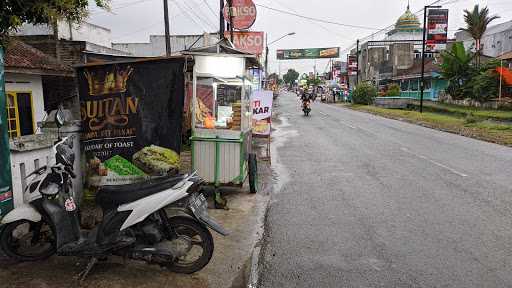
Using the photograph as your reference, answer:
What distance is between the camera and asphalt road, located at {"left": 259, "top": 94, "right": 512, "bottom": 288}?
4785 millimetres

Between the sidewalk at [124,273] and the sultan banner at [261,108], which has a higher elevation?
the sultan banner at [261,108]

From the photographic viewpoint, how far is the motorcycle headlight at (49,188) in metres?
4.38

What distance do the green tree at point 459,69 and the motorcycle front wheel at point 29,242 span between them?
34.1m

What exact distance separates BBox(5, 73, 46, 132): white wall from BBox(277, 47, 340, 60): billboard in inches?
2859

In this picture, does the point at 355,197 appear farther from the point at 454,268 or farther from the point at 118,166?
the point at 118,166

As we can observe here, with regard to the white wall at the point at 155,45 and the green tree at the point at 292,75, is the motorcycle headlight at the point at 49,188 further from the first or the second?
the green tree at the point at 292,75

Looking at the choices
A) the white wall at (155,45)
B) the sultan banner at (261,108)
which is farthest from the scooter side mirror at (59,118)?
the white wall at (155,45)

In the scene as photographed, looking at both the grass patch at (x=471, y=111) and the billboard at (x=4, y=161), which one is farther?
the grass patch at (x=471, y=111)

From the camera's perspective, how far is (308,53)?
279 ft

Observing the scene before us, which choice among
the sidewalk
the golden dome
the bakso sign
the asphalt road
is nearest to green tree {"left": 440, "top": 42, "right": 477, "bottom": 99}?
the bakso sign

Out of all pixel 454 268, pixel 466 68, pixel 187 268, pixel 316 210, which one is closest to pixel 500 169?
pixel 316 210

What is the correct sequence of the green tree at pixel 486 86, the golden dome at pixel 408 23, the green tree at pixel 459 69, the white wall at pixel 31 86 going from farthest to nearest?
the golden dome at pixel 408 23, the green tree at pixel 459 69, the green tree at pixel 486 86, the white wall at pixel 31 86

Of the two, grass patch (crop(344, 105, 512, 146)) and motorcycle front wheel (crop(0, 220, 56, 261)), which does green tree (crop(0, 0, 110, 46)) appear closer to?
motorcycle front wheel (crop(0, 220, 56, 261))

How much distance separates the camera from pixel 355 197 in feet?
26.6
